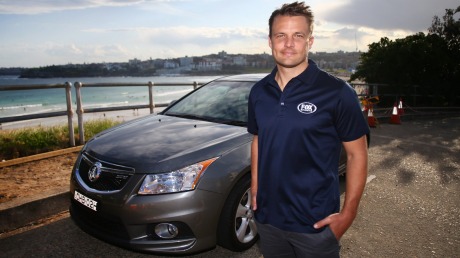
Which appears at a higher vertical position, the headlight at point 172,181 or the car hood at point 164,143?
the car hood at point 164,143

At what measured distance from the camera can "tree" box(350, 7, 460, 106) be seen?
19.2 meters

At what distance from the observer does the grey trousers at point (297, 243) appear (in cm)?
168

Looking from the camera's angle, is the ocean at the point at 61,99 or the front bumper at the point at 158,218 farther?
the ocean at the point at 61,99

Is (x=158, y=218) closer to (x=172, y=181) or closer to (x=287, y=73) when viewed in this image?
(x=172, y=181)

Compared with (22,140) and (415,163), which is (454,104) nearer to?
(415,163)

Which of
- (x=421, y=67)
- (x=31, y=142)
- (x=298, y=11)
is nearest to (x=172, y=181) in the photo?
(x=298, y=11)

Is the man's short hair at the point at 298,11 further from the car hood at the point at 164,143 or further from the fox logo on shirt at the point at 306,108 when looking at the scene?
the car hood at the point at 164,143

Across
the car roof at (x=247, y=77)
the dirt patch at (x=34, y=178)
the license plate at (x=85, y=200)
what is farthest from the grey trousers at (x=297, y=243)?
the dirt patch at (x=34, y=178)

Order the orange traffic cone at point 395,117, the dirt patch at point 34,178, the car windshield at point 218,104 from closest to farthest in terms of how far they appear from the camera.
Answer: the car windshield at point 218,104
the dirt patch at point 34,178
the orange traffic cone at point 395,117

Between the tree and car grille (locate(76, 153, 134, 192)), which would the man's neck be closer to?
car grille (locate(76, 153, 134, 192))

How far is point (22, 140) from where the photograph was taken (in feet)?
20.5

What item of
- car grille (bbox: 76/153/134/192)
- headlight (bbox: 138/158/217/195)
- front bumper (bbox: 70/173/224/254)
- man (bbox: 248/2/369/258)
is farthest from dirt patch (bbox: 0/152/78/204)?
man (bbox: 248/2/369/258)

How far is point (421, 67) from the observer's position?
19641 mm

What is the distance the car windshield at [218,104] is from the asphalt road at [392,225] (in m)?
1.37
